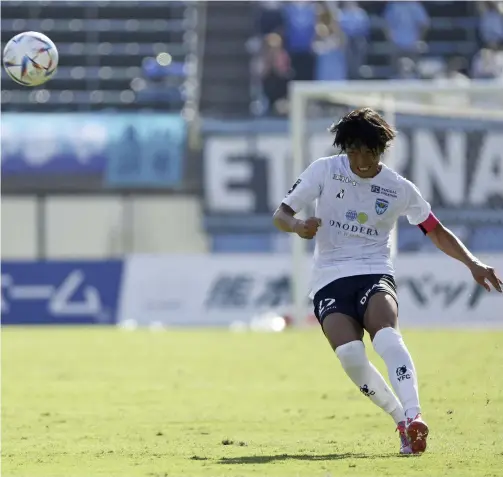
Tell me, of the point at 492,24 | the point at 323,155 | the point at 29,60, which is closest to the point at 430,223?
the point at 29,60

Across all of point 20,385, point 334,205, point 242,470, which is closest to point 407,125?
point 20,385

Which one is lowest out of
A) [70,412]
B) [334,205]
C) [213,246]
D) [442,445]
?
[213,246]

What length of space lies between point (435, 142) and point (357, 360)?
631 inches

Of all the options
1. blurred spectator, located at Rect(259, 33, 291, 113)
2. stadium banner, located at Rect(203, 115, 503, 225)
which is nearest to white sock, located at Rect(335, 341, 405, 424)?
stadium banner, located at Rect(203, 115, 503, 225)

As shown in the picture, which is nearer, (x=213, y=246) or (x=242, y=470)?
(x=242, y=470)

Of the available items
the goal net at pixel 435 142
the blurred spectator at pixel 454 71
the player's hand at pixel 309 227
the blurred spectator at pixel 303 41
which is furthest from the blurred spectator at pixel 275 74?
the player's hand at pixel 309 227

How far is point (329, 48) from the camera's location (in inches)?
1029

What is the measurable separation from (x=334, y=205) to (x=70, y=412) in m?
3.61

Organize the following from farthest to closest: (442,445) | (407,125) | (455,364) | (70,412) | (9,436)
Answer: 1. (407,125)
2. (455,364)
3. (70,412)
4. (9,436)
5. (442,445)

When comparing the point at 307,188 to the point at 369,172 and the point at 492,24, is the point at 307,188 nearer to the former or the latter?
the point at 369,172

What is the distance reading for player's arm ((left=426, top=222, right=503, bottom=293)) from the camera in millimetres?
7707

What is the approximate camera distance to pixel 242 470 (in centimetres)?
662

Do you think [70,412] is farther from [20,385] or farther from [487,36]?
[487,36]

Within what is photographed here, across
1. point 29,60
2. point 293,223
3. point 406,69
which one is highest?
point 29,60
